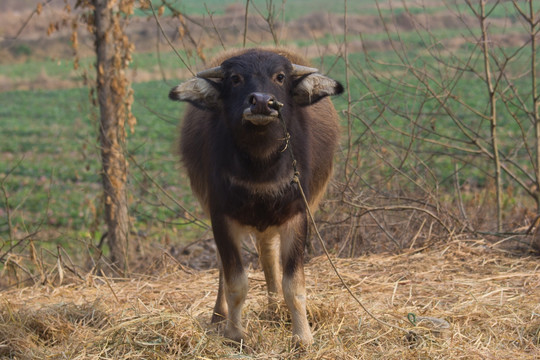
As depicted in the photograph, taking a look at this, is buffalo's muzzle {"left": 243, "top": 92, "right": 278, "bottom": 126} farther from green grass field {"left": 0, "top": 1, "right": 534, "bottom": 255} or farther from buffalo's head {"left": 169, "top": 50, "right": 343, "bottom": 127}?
green grass field {"left": 0, "top": 1, "right": 534, "bottom": 255}

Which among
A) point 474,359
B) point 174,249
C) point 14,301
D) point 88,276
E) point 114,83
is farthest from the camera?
point 174,249

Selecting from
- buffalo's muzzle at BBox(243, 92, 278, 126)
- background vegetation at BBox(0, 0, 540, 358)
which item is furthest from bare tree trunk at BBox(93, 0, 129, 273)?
buffalo's muzzle at BBox(243, 92, 278, 126)

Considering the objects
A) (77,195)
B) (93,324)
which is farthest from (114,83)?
(77,195)

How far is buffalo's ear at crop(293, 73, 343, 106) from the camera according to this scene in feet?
12.9

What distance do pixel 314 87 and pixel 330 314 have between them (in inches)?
60.3

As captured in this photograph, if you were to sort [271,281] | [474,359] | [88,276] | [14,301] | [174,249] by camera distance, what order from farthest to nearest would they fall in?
[174,249]
[88,276]
[14,301]
[271,281]
[474,359]

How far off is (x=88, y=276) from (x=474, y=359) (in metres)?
3.35

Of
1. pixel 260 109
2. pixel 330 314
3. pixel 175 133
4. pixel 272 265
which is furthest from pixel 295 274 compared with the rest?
pixel 175 133

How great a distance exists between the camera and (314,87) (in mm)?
3979

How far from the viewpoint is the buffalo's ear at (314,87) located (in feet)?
12.9

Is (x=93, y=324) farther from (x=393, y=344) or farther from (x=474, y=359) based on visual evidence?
(x=474, y=359)

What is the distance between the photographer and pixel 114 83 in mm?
7184

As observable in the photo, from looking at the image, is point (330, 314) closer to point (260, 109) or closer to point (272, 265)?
point (272, 265)

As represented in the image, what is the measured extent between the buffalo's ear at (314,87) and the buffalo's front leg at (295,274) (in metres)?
0.73
